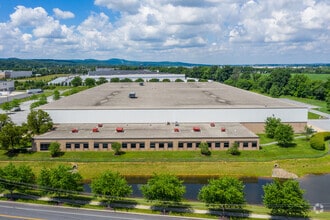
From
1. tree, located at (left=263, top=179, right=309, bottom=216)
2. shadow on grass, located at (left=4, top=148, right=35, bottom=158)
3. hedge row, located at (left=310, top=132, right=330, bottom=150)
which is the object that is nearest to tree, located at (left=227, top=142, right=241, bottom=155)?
hedge row, located at (left=310, top=132, right=330, bottom=150)

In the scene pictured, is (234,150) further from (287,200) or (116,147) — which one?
(287,200)

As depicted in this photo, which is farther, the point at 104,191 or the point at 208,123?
the point at 208,123

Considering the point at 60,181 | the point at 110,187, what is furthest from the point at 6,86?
the point at 110,187

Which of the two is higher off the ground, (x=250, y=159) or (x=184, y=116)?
(x=184, y=116)

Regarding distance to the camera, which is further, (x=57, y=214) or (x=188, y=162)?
(x=188, y=162)

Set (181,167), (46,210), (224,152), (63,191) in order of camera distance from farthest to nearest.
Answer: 1. (224,152)
2. (181,167)
3. (63,191)
4. (46,210)

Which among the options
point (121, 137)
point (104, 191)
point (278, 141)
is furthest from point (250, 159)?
point (104, 191)

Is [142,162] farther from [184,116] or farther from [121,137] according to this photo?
[184,116]

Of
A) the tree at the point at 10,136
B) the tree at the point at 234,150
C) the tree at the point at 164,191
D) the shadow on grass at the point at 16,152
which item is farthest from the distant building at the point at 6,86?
the tree at the point at 164,191
